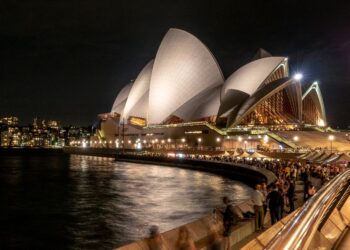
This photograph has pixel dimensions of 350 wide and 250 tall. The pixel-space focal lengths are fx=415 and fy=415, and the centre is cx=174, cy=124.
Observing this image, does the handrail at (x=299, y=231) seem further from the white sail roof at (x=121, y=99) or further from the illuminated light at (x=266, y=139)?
the white sail roof at (x=121, y=99)

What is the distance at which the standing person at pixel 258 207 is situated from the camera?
28.0 feet

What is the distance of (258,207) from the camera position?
8.60 m

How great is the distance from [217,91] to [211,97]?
49.7 inches

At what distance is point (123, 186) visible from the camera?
28.9m

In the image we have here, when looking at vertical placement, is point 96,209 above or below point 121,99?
below

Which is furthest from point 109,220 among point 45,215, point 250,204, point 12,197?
point 12,197

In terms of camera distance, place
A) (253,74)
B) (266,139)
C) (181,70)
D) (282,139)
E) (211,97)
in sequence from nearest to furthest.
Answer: (282,139) → (266,139) → (253,74) → (181,70) → (211,97)

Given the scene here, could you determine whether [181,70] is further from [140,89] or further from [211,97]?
[140,89]

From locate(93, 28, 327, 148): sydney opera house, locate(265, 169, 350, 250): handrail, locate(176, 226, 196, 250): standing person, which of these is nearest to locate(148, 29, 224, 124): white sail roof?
locate(93, 28, 327, 148): sydney opera house

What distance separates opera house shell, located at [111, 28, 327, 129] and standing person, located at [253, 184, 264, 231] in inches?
1805

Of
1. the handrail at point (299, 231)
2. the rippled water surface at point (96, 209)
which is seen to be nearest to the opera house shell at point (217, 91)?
the rippled water surface at point (96, 209)

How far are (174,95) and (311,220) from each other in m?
62.8

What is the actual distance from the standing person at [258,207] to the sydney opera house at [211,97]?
45888 millimetres

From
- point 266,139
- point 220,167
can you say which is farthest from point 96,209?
point 266,139
